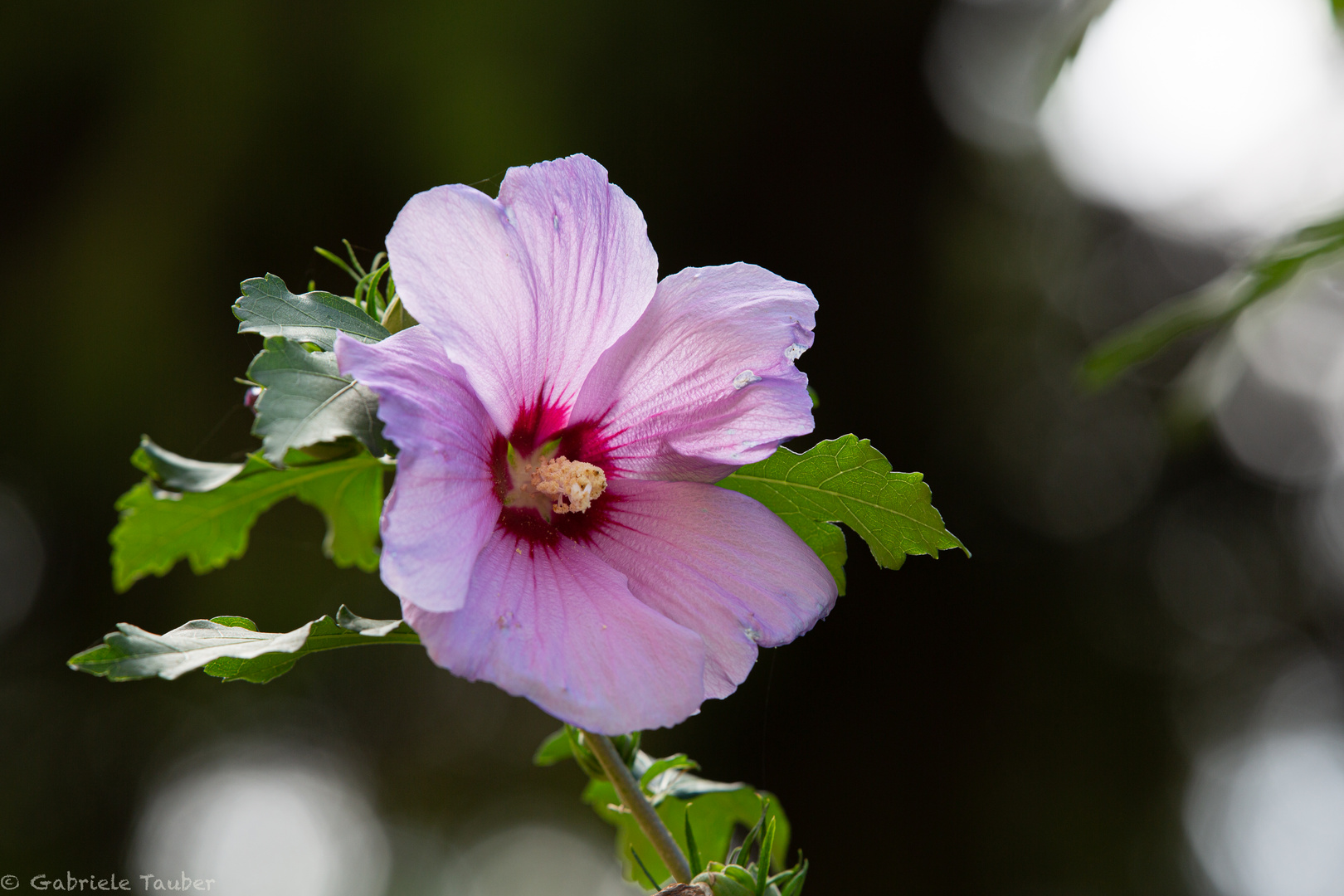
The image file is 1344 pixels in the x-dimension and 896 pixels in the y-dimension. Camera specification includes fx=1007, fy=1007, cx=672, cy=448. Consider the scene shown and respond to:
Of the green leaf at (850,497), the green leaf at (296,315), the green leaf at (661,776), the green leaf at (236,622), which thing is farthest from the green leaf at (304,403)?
the green leaf at (661,776)

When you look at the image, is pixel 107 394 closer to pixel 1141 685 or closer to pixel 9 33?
pixel 9 33

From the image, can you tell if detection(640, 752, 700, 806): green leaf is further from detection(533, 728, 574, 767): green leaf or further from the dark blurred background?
the dark blurred background

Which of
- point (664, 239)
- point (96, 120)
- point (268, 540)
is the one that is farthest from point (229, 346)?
point (664, 239)

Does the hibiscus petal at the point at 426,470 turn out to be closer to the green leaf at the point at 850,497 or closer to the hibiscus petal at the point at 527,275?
the hibiscus petal at the point at 527,275

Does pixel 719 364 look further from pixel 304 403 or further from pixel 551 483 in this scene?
pixel 304 403

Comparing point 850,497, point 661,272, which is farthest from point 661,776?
point 661,272

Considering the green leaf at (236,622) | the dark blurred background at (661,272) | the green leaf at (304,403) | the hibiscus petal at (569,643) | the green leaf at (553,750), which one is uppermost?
the green leaf at (304,403)
